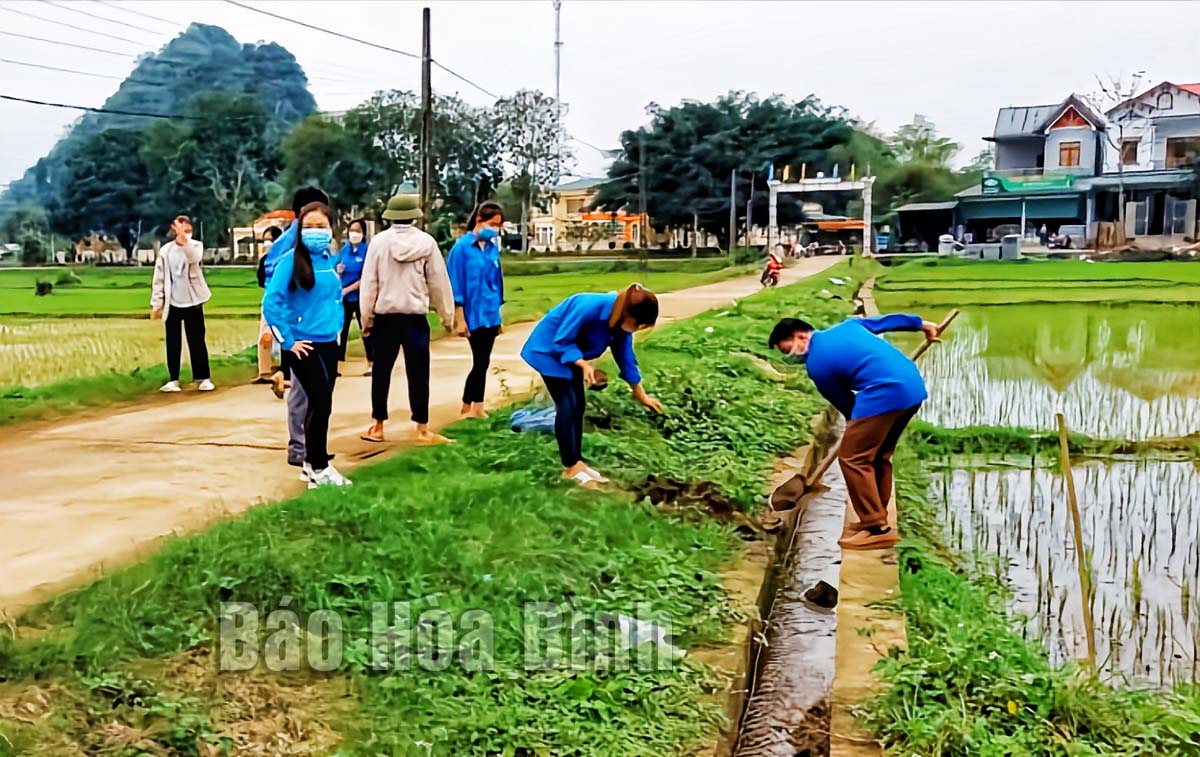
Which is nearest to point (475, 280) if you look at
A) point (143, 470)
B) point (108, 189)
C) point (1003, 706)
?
point (143, 470)

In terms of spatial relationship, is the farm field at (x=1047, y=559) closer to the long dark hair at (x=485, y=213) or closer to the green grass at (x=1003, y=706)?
the green grass at (x=1003, y=706)

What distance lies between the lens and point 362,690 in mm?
3342

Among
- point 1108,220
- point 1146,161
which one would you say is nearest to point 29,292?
point 1108,220

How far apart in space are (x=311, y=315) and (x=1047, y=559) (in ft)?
12.6

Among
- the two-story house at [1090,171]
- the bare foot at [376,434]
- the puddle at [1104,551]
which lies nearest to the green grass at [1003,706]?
the puddle at [1104,551]

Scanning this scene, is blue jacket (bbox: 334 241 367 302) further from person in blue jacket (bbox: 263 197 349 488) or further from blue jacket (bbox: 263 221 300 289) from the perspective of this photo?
person in blue jacket (bbox: 263 197 349 488)

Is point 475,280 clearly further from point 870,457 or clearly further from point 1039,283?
point 1039,283

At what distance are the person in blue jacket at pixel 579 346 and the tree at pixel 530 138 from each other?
31.9 meters

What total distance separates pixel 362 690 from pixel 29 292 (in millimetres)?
14270

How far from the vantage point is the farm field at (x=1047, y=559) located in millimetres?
3521

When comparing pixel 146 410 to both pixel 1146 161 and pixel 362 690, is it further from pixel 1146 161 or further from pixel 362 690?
pixel 1146 161

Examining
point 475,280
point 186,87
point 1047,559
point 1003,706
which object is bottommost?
point 1047,559

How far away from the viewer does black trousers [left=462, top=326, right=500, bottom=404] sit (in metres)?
7.24

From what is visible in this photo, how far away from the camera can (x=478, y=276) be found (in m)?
7.09
